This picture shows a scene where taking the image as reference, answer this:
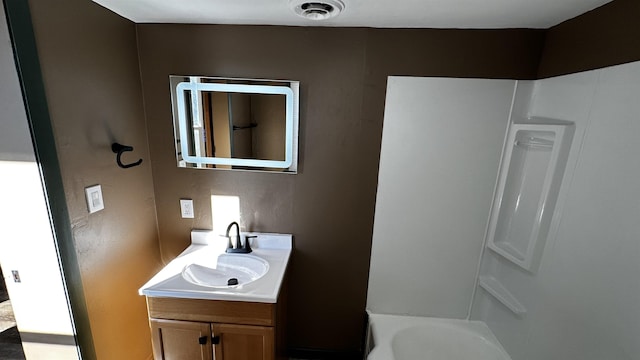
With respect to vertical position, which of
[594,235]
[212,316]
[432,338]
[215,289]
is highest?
[594,235]

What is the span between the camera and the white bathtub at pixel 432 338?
152 centimetres

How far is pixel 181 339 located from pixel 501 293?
1731mm

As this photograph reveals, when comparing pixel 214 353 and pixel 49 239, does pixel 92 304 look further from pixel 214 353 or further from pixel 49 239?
pixel 214 353

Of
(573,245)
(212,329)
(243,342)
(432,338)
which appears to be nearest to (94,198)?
(212,329)

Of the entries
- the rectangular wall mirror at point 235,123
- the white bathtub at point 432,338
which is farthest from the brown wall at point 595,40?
the white bathtub at point 432,338

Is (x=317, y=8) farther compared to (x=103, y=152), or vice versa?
(x=103, y=152)

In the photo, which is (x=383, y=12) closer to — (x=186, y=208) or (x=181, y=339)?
(x=186, y=208)

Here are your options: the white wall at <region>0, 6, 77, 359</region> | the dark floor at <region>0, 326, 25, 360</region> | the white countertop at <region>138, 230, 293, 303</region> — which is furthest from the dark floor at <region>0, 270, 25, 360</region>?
the white countertop at <region>138, 230, 293, 303</region>

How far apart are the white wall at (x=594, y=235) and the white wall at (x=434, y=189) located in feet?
1.02

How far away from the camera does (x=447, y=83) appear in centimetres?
137

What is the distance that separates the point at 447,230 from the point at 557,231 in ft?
1.63

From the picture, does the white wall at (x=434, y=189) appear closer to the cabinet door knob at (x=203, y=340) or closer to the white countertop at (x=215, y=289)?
the white countertop at (x=215, y=289)

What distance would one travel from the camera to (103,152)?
1208mm

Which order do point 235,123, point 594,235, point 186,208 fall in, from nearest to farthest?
point 594,235 < point 235,123 < point 186,208
